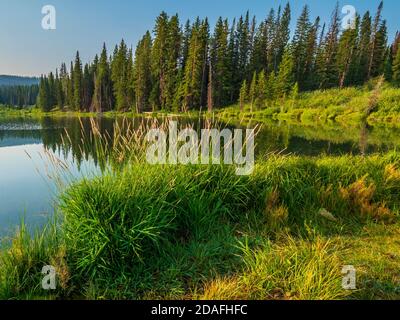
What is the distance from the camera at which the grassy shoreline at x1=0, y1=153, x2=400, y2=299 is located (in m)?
2.80

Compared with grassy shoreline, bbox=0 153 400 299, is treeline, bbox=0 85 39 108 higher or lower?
higher

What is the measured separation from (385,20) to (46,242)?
236ft

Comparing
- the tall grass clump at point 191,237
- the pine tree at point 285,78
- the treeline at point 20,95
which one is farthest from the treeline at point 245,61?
the treeline at point 20,95

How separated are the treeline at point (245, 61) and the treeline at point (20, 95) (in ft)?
218

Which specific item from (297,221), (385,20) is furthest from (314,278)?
(385,20)

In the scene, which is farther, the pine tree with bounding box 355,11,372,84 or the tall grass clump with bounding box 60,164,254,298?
the pine tree with bounding box 355,11,372,84

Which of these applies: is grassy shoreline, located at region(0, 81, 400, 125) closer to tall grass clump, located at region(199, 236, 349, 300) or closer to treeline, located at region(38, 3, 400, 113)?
treeline, located at region(38, 3, 400, 113)

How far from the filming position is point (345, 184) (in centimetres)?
536

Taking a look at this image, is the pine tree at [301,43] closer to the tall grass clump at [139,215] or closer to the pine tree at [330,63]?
the pine tree at [330,63]

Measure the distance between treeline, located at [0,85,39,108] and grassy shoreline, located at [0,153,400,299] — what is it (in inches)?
5083

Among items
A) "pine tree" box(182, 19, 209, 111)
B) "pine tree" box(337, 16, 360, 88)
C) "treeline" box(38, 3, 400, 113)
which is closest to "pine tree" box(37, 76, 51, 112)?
"treeline" box(38, 3, 400, 113)

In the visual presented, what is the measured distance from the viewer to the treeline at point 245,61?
46.3 m

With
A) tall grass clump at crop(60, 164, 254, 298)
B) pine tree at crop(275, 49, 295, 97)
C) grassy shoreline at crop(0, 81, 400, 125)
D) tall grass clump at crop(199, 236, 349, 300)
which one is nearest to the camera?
tall grass clump at crop(199, 236, 349, 300)
